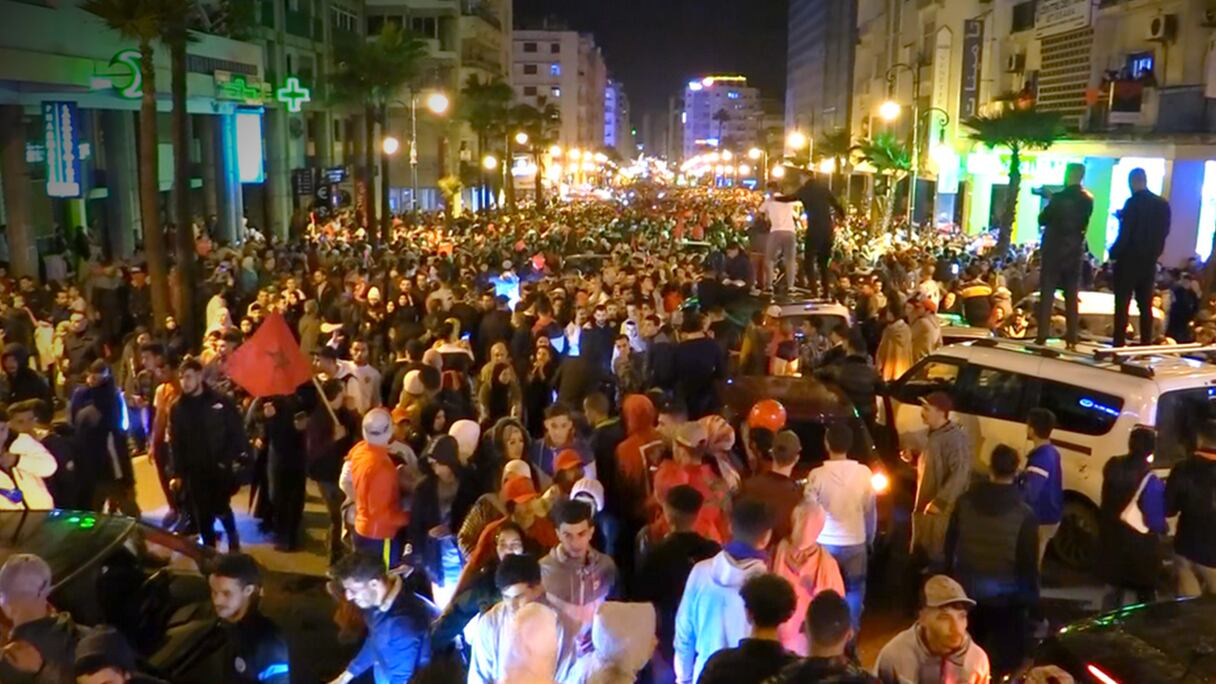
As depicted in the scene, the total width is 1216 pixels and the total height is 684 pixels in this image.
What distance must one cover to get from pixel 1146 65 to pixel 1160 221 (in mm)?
20184

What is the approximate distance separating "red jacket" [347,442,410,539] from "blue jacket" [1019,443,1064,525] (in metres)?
3.99

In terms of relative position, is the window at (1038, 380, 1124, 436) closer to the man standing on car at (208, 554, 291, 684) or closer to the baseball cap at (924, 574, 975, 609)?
the baseball cap at (924, 574, 975, 609)

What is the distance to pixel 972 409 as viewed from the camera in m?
10.1

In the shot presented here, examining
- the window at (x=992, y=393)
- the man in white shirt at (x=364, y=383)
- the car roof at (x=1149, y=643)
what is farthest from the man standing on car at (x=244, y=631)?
the window at (x=992, y=393)

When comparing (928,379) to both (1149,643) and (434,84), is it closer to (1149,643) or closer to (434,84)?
(1149,643)

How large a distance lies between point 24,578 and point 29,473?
3.15 m

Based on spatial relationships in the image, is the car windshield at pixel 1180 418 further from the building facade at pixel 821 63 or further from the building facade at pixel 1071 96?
the building facade at pixel 821 63

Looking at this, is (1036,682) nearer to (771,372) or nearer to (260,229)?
(771,372)

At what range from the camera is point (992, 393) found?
9992 mm

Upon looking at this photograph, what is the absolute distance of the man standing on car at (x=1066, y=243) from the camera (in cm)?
1073

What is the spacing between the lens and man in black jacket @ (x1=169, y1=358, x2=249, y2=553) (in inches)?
345

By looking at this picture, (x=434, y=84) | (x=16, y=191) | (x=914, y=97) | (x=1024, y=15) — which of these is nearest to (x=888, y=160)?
(x=914, y=97)

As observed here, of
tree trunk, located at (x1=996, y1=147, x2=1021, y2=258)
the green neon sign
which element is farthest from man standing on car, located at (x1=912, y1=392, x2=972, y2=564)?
tree trunk, located at (x1=996, y1=147, x2=1021, y2=258)

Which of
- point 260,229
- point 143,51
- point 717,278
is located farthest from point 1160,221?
point 260,229
